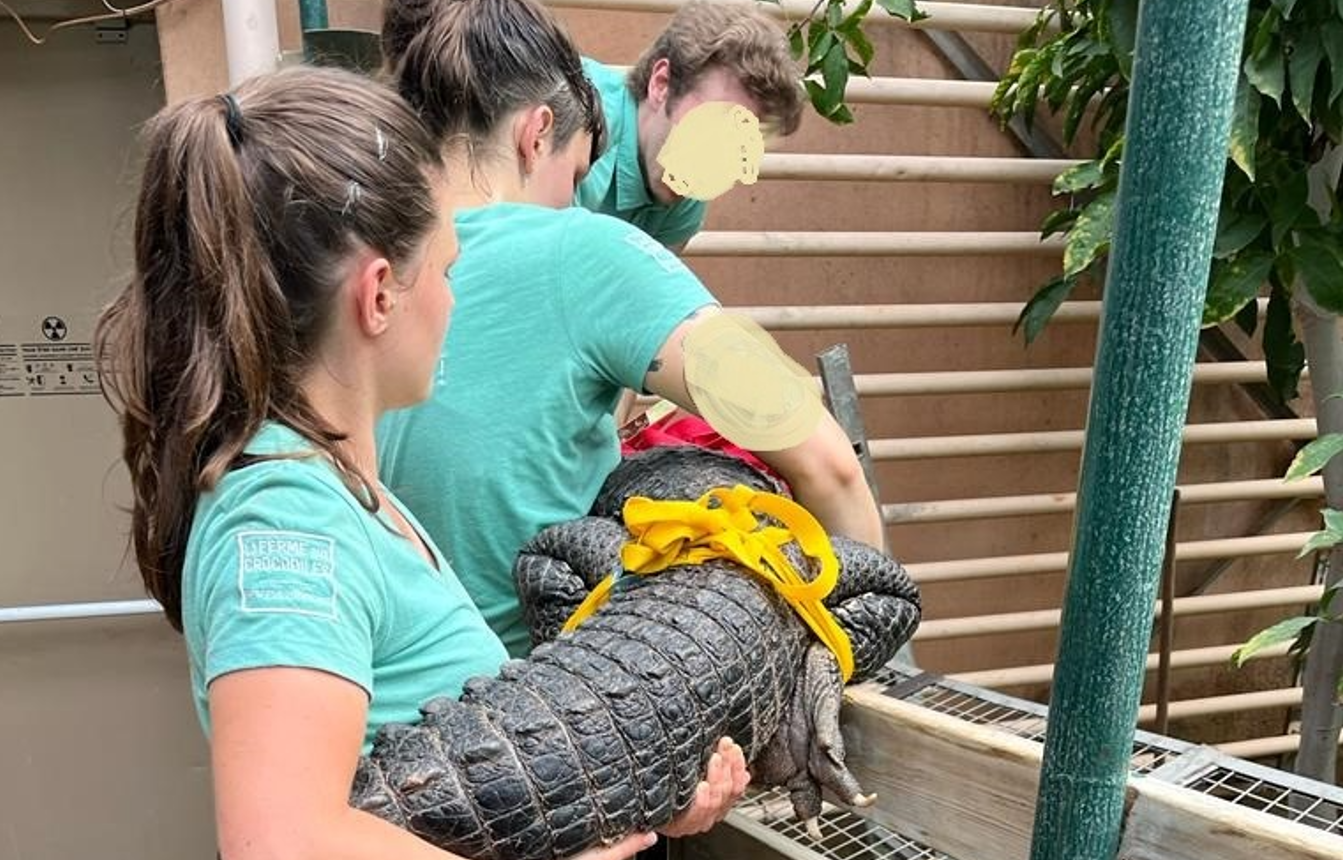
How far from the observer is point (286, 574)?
0.49 meters

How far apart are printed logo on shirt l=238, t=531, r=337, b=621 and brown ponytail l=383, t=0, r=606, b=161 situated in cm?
51

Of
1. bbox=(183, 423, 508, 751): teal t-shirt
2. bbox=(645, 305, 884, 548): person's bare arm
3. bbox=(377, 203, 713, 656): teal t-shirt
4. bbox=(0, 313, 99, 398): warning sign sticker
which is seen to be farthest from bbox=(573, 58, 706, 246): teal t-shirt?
bbox=(0, 313, 99, 398): warning sign sticker

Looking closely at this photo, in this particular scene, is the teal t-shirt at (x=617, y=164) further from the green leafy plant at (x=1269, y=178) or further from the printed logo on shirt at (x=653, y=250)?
the green leafy plant at (x=1269, y=178)

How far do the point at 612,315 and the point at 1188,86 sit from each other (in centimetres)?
50

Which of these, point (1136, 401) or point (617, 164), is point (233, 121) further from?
point (617, 164)

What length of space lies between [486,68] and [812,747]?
0.62 metres

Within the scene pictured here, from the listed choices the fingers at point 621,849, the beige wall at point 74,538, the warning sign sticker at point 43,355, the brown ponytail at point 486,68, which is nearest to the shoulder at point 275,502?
the fingers at point 621,849

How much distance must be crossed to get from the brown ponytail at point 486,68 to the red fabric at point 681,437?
284 millimetres

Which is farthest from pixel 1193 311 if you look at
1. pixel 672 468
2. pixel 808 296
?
pixel 808 296

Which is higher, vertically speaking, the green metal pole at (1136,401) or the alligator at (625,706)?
the green metal pole at (1136,401)

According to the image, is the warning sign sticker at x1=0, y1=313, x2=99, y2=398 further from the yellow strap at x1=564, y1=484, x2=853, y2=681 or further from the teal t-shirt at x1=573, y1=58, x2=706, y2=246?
the yellow strap at x1=564, y1=484, x2=853, y2=681

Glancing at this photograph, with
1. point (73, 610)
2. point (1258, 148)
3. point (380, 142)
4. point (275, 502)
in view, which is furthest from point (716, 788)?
point (73, 610)

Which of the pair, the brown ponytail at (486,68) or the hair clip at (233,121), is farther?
the brown ponytail at (486,68)

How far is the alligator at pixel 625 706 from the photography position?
21.0 inches
